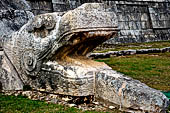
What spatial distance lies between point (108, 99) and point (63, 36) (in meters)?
1.08

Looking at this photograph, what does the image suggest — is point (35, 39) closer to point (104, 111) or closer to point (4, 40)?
point (4, 40)

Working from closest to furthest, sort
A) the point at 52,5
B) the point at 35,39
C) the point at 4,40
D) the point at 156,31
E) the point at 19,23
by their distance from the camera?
the point at 35,39, the point at 4,40, the point at 19,23, the point at 52,5, the point at 156,31

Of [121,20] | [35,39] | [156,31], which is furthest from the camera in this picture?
[156,31]

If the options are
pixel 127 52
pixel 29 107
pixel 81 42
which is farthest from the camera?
pixel 127 52

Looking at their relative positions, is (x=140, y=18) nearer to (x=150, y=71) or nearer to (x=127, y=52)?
(x=127, y=52)

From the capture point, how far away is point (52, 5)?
11297 mm

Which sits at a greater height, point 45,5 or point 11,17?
point 45,5

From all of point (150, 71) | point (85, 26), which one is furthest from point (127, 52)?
point (85, 26)

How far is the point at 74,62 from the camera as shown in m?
4.43

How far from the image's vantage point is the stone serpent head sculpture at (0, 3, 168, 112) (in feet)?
12.4

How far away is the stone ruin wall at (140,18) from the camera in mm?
13000

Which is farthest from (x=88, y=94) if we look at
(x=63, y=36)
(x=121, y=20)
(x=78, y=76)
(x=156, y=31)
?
(x=156, y=31)

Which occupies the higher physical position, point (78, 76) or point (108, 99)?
point (78, 76)

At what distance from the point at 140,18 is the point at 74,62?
10.3 m
